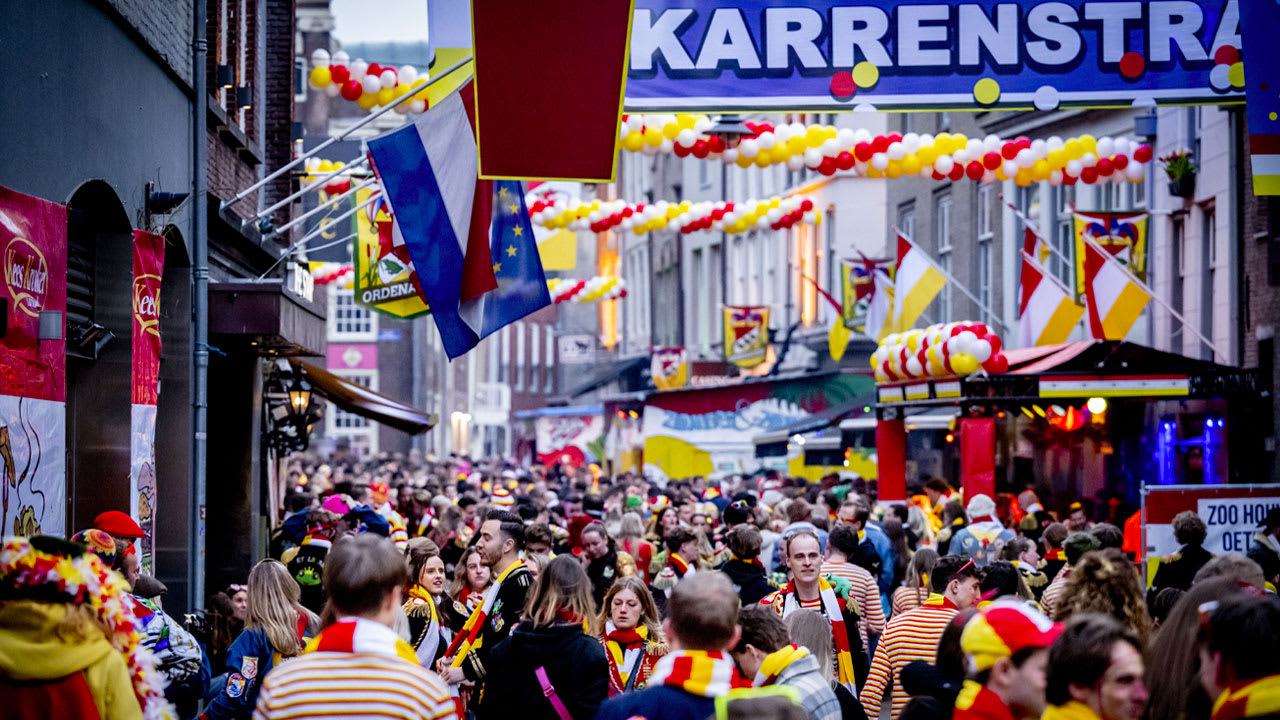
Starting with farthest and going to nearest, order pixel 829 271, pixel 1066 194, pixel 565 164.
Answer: pixel 829 271 → pixel 1066 194 → pixel 565 164

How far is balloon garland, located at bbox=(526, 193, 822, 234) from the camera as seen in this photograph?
25031 mm

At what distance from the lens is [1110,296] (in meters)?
19.9

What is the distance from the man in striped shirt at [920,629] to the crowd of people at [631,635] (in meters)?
0.01

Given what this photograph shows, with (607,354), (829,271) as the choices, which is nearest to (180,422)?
(829,271)

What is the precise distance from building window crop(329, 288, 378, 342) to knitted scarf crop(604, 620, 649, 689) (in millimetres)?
58422

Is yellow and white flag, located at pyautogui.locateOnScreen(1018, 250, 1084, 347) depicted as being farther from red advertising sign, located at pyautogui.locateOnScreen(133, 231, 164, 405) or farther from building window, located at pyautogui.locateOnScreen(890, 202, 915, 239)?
building window, located at pyautogui.locateOnScreen(890, 202, 915, 239)

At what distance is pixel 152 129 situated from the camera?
1157 centimetres

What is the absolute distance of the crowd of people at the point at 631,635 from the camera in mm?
4695

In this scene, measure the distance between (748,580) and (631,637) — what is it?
220 centimetres

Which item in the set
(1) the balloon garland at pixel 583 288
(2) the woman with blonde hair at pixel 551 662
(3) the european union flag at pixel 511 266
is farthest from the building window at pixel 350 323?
(2) the woman with blonde hair at pixel 551 662

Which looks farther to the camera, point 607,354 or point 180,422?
point 607,354

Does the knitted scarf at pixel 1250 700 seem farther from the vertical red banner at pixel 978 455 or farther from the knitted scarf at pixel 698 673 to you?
the vertical red banner at pixel 978 455

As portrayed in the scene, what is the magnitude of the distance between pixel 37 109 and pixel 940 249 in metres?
27.1

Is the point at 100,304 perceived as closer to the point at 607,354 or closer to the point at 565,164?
the point at 565,164
